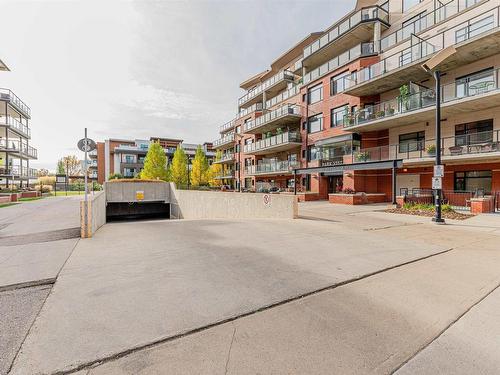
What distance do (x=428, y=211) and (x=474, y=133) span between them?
7454 millimetres

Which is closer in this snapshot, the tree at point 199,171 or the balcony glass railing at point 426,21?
the balcony glass railing at point 426,21

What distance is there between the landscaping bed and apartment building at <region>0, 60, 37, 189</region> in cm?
4129

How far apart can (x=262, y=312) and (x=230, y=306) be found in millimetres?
477

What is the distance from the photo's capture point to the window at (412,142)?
19.5 m

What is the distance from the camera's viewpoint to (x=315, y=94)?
94.3ft

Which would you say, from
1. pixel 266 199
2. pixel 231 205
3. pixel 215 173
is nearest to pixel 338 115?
pixel 231 205

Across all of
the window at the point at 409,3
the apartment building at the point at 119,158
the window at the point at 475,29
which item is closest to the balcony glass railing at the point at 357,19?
the window at the point at 409,3

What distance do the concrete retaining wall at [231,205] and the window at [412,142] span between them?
12929 millimetres

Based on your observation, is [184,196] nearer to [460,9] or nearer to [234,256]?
[234,256]

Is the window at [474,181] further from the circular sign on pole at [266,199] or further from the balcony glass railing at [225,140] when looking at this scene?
the balcony glass railing at [225,140]

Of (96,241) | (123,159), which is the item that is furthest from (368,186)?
(123,159)

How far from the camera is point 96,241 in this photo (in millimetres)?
8156

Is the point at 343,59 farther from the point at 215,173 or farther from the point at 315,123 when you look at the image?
the point at 215,173

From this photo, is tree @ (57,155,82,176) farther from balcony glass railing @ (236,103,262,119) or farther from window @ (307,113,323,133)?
window @ (307,113,323,133)
